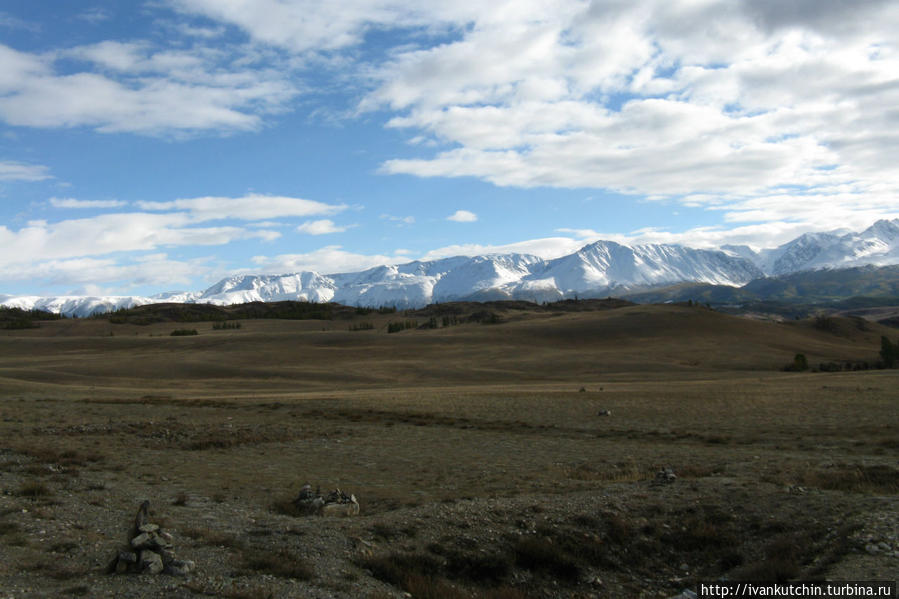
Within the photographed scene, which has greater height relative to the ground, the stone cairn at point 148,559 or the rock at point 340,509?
the stone cairn at point 148,559

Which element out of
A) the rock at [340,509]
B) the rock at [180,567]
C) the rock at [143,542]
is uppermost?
the rock at [143,542]

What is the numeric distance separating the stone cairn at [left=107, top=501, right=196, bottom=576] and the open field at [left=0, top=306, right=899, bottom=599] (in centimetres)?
23

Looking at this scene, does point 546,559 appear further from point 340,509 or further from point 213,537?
point 213,537

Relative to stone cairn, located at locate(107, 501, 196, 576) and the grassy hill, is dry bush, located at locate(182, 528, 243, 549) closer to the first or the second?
stone cairn, located at locate(107, 501, 196, 576)

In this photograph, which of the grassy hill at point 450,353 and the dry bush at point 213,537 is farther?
the grassy hill at point 450,353

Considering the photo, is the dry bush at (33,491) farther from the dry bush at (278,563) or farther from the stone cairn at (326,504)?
the dry bush at (278,563)

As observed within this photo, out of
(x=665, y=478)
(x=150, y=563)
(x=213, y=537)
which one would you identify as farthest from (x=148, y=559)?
(x=665, y=478)

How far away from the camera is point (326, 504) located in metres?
15.6

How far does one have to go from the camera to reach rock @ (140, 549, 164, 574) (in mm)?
10312

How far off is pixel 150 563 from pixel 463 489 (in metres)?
9.62

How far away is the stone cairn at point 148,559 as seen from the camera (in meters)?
10.3

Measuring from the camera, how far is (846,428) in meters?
29.3

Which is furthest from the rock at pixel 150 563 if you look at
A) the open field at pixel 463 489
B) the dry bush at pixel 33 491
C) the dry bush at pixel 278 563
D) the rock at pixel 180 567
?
the dry bush at pixel 33 491

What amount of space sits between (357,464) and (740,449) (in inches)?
599
